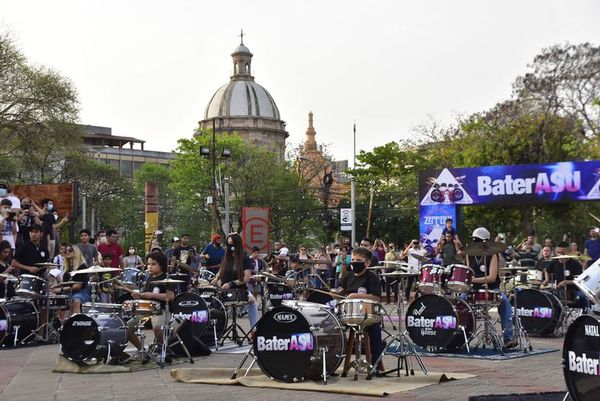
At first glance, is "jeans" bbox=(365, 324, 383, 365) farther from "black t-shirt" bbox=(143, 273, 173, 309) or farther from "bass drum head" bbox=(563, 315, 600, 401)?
"bass drum head" bbox=(563, 315, 600, 401)

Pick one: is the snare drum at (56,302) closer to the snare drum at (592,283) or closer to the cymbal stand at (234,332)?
the cymbal stand at (234,332)

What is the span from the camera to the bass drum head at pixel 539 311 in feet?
60.0

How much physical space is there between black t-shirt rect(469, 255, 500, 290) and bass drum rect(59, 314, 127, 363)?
5.64 m

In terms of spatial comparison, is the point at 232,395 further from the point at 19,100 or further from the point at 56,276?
the point at 19,100

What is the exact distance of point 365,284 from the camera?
12.5 m

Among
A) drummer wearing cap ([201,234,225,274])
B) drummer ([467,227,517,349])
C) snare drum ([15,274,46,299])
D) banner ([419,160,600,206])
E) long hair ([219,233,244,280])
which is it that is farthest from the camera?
banner ([419,160,600,206])

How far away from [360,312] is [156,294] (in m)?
3.39

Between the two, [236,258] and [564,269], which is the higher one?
[236,258]

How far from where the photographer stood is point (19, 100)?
53094 millimetres

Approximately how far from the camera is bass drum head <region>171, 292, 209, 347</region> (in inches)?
611

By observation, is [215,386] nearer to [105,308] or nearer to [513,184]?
[105,308]

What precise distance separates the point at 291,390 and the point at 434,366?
3241mm

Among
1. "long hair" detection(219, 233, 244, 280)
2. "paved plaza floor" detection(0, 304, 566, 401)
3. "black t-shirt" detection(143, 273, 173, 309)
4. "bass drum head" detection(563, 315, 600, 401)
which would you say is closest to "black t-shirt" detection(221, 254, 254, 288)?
"long hair" detection(219, 233, 244, 280)

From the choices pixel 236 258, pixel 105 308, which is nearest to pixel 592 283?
pixel 105 308
